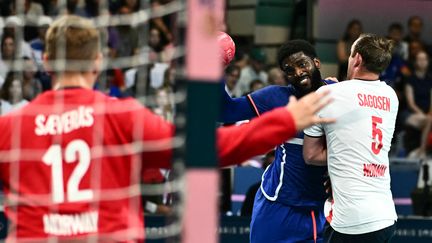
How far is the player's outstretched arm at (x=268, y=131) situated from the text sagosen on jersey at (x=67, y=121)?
0.50 meters

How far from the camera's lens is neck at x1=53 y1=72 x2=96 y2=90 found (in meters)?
3.63

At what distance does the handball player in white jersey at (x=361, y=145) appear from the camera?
5168mm

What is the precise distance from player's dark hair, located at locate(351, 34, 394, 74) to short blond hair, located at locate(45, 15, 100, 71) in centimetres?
206

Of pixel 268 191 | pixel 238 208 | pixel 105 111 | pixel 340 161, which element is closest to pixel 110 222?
pixel 105 111

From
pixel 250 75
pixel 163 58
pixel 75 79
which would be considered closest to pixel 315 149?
pixel 75 79

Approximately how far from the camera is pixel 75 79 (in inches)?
143

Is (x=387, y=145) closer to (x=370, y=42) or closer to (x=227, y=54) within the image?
(x=370, y=42)

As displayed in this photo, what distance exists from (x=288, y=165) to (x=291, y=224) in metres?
0.36

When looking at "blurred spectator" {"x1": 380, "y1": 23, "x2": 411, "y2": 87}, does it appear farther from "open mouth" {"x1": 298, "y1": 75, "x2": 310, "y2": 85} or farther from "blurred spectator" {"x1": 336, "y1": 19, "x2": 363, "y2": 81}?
"open mouth" {"x1": 298, "y1": 75, "x2": 310, "y2": 85}

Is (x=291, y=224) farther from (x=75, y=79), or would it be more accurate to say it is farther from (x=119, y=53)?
(x=119, y=53)

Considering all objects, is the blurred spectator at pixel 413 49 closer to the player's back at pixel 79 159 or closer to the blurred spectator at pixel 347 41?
the blurred spectator at pixel 347 41

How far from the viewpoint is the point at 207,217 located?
130 inches

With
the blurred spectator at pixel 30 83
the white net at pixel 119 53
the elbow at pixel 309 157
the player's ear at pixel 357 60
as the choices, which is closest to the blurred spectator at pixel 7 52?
the white net at pixel 119 53

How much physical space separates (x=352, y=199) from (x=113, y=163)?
6.59 ft
